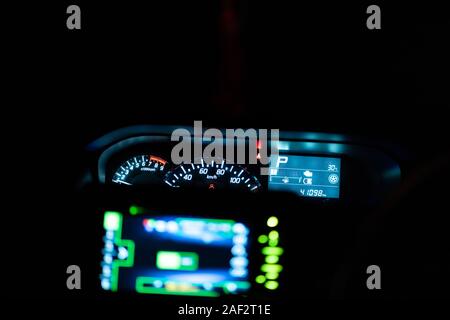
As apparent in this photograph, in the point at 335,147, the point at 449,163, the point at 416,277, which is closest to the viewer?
the point at 449,163

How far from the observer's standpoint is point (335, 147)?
3.14m

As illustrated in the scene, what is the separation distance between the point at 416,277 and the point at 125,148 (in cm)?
163

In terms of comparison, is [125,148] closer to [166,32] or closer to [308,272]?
[166,32]

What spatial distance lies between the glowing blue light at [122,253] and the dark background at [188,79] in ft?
1.63

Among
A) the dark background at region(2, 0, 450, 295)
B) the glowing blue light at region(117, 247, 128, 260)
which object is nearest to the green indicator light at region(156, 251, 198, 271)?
the glowing blue light at region(117, 247, 128, 260)

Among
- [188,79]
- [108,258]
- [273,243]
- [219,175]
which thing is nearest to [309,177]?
[219,175]

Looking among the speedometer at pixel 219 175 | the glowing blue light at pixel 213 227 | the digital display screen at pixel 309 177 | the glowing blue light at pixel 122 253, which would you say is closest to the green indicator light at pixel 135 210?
the glowing blue light at pixel 122 253

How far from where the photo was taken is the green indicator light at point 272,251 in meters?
2.17

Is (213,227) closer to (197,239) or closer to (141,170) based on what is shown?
(197,239)

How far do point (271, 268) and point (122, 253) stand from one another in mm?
494

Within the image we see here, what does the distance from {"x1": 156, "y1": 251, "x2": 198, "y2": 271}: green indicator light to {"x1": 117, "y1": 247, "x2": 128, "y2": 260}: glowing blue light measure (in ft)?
0.35

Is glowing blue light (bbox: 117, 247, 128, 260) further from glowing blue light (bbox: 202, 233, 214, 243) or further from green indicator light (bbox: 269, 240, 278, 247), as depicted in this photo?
green indicator light (bbox: 269, 240, 278, 247)

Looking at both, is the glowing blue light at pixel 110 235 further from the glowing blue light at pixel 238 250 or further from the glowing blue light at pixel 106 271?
the glowing blue light at pixel 238 250
